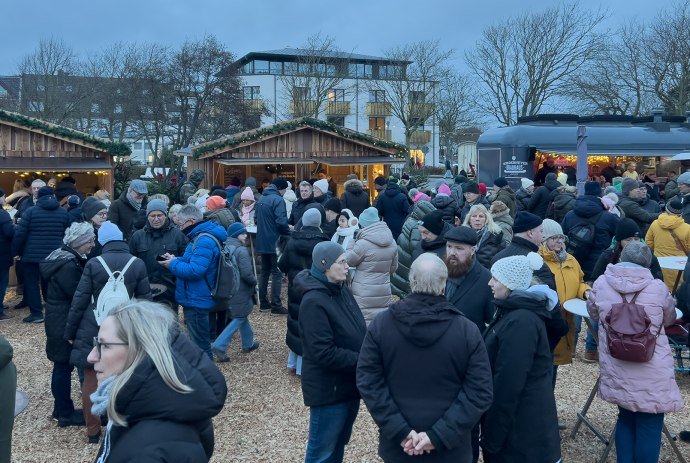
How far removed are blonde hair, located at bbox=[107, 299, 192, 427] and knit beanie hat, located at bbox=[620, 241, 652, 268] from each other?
3348 millimetres

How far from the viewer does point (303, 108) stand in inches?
1788

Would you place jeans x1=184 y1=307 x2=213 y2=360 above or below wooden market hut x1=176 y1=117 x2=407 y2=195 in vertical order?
below

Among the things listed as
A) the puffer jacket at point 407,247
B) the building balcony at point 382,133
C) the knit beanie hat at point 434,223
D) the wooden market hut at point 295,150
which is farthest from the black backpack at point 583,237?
the building balcony at point 382,133

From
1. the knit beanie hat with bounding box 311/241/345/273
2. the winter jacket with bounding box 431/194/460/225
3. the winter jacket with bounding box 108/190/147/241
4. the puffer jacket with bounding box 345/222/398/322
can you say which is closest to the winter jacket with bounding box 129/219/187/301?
the puffer jacket with bounding box 345/222/398/322

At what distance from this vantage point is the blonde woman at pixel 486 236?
6.75m

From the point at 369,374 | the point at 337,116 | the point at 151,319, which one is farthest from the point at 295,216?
the point at 337,116

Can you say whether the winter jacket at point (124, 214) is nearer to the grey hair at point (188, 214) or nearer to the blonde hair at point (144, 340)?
the grey hair at point (188, 214)

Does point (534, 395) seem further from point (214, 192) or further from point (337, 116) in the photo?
point (337, 116)

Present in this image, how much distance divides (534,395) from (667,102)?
33167 mm

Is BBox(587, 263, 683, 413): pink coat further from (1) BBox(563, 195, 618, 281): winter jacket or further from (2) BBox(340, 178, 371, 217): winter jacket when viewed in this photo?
(2) BBox(340, 178, 371, 217): winter jacket

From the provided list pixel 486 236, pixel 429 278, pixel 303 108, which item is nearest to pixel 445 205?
pixel 486 236

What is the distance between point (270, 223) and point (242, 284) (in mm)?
2169

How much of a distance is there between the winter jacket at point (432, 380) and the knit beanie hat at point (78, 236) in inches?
131

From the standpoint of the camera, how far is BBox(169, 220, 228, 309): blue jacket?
6.45 m
